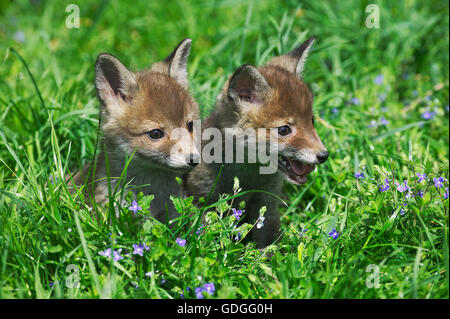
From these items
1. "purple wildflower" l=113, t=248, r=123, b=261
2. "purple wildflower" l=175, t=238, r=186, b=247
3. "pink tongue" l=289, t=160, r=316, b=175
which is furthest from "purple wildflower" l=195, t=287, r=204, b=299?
"pink tongue" l=289, t=160, r=316, b=175

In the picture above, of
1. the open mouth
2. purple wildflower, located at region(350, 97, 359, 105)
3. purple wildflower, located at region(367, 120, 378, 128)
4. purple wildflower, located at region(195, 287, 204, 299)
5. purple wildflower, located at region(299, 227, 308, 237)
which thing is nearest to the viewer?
purple wildflower, located at region(195, 287, 204, 299)

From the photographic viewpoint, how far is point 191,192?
13.0 ft

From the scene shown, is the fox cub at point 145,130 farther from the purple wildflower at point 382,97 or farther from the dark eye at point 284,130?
the purple wildflower at point 382,97

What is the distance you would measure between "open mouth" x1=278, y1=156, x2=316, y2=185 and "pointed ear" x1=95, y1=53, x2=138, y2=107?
47.5 inches

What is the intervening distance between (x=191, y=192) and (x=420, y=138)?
2456 millimetres

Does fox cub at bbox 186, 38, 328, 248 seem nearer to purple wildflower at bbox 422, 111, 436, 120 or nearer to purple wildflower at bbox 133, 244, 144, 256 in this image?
purple wildflower at bbox 133, 244, 144, 256

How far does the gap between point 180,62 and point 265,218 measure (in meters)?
1.41

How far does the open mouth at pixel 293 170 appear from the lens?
3.70m

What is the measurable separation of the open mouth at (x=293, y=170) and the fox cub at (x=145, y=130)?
0.70 metres

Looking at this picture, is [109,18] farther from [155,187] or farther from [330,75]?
[155,187]

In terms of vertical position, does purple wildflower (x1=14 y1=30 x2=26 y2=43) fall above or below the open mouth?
above

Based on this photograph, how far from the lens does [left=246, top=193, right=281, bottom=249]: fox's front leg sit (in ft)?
12.8

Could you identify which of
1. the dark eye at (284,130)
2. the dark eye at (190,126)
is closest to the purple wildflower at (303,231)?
the dark eye at (284,130)

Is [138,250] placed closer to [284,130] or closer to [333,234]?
[333,234]
